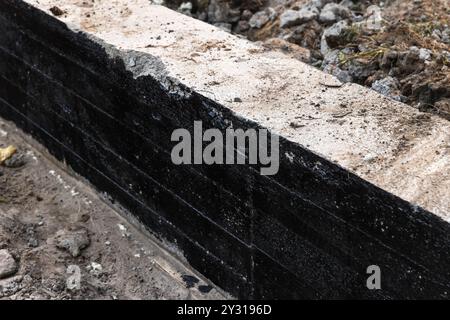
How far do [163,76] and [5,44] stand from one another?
163 cm

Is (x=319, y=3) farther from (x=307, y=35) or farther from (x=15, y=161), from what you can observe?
(x=15, y=161)

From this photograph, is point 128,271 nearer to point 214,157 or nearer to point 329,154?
point 214,157

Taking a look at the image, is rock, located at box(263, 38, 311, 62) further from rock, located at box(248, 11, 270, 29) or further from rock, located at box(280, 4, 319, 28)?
rock, located at box(248, 11, 270, 29)

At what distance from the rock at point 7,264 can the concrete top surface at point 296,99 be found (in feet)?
4.17

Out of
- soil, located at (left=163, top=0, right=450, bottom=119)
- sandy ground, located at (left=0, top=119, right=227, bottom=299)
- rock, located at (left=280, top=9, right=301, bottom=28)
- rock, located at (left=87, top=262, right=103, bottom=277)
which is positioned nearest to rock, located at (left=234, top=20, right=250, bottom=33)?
soil, located at (left=163, top=0, right=450, bottom=119)

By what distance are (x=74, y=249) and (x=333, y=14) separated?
208 cm

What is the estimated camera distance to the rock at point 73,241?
3635 millimetres

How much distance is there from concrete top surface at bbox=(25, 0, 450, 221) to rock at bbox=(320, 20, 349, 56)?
58cm

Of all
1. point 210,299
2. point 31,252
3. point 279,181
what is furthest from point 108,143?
point 279,181

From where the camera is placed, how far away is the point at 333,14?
390 centimetres

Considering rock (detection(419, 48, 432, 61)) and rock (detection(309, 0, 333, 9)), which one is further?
rock (detection(309, 0, 333, 9))

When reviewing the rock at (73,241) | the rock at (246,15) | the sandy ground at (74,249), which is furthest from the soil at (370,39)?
the rock at (73,241)

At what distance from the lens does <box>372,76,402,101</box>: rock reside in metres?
3.21

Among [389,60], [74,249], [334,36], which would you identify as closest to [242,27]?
[334,36]
